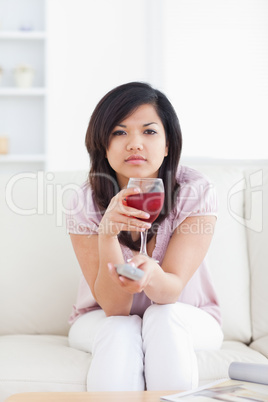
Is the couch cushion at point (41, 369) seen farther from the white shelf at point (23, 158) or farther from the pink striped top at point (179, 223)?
the white shelf at point (23, 158)

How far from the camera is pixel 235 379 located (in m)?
1.12

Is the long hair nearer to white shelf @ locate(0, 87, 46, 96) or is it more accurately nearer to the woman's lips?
the woman's lips

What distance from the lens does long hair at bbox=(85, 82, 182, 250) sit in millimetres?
1658

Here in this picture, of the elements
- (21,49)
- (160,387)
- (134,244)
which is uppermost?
(21,49)

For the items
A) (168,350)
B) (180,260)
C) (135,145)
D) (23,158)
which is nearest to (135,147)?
(135,145)

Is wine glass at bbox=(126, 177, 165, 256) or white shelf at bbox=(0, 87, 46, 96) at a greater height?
white shelf at bbox=(0, 87, 46, 96)

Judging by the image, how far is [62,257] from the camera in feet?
6.54

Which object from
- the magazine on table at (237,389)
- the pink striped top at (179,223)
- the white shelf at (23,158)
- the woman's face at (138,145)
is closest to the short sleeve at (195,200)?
the pink striped top at (179,223)

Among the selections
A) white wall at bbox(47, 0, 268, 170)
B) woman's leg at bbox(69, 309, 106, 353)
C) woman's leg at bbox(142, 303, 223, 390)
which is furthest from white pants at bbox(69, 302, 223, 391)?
white wall at bbox(47, 0, 268, 170)

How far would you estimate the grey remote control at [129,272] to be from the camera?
111 cm

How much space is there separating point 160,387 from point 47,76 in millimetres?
3550

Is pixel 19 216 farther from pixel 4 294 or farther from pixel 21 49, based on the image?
pixel 21 49

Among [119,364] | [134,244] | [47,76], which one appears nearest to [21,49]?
[47,76]

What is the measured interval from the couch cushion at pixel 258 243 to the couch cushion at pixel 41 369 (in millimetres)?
675
